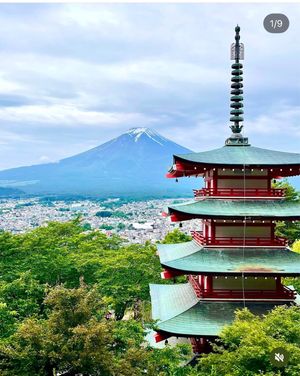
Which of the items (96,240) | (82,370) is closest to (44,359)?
(82,370)

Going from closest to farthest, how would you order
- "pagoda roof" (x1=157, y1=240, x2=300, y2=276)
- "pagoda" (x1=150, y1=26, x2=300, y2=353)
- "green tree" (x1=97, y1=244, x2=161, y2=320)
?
"pagoda roof" (x1=157, y1=240, x2=300, y2=276) < "pagoda" (x1=150, y1=26, x2=300, y2=353) < "green tree" (x1=97, y1=244, x2=161, y2=320)

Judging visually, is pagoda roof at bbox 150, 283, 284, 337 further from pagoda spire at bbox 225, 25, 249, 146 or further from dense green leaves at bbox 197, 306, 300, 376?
pagoda spire at bbox 225, 25, 249, 146

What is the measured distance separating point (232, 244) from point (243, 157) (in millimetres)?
3150

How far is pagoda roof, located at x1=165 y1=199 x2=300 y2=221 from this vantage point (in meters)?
16.7

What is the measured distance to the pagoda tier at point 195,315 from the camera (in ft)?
51.0

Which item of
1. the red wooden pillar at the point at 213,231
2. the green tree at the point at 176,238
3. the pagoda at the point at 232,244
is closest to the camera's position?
the pagoda at the point at 232,244

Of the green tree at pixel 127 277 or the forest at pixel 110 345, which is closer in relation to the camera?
the forest at pixel 110 345

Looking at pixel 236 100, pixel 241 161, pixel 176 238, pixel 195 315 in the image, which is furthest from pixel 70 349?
pixel 176 238

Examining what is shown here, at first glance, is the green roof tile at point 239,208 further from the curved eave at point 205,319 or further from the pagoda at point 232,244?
the curved eave at point 205,319

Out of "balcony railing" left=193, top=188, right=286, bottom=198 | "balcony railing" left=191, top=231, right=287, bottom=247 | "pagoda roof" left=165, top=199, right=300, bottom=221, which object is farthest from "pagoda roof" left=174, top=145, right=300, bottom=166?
"balcony railing" left=191, top=231, right=287, bottom=247

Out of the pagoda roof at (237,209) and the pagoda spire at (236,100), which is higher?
the pagoda spire at (236,100)

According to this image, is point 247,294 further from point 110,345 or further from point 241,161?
point 110,345

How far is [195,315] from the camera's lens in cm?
1633

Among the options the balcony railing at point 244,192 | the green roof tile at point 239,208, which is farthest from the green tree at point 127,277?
the balcony railing at point 244,192
